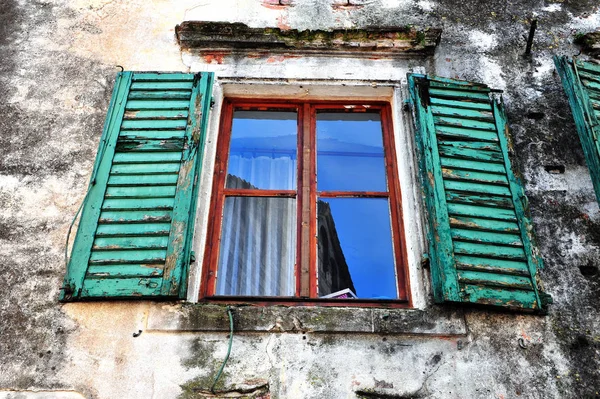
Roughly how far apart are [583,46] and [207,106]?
2.86m

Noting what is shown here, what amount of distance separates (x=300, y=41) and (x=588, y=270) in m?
2.43

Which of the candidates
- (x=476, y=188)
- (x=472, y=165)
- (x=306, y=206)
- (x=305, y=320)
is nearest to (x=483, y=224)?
(x=476, y=188)

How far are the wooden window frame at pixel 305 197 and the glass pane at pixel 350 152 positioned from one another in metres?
0.06

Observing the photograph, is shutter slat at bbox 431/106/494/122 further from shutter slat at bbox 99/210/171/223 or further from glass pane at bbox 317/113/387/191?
shutter slat at bbox 99/210/171/223

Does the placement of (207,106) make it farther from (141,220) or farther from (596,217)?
(596,217)

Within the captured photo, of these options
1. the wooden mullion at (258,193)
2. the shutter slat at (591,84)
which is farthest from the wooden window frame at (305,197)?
the shutter slat at (591,84)

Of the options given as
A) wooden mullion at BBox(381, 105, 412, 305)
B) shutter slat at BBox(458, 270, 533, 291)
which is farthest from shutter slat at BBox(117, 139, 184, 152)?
shutter slat at BBox(458, 270, 533, 291)

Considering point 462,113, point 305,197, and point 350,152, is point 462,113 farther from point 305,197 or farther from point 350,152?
point 305,197

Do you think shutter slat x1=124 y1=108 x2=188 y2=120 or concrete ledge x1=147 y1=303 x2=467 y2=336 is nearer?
concrete ledge x1=147 y1=303 x2=467 y2=336

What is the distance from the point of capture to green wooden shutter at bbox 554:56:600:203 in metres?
3.64

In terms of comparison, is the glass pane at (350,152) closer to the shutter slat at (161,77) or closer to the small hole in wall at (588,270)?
the shutter slat at (161,77)

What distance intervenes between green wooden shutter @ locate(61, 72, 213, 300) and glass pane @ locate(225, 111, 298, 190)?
0.37m

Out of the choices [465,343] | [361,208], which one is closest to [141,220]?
[361,208]

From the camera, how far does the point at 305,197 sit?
3.95 meters
